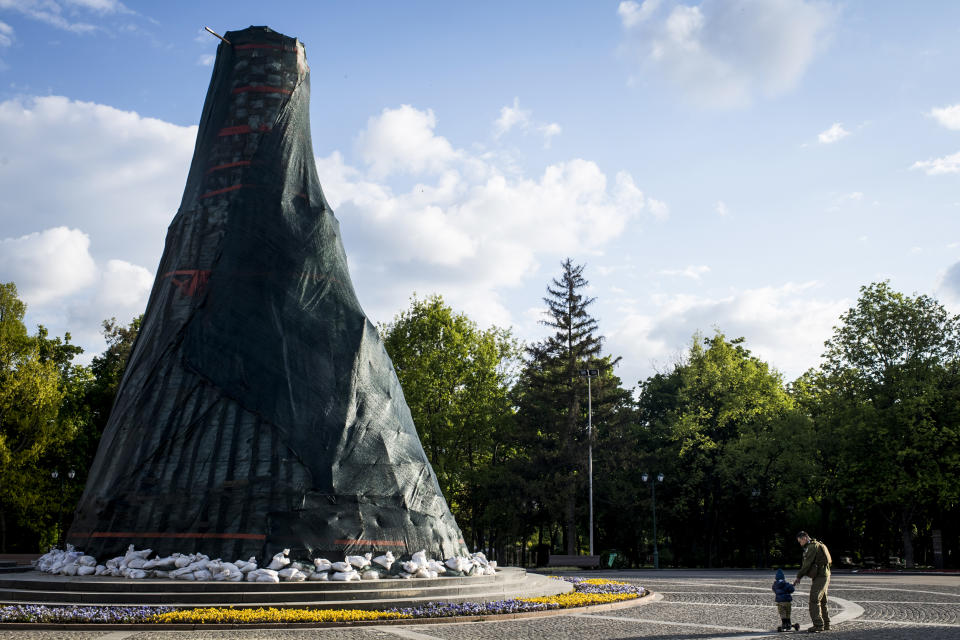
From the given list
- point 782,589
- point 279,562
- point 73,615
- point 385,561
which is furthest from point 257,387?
point 782,589

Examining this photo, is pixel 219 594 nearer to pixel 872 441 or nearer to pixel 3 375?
pixel 3 375

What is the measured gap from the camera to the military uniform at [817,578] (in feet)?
37.4

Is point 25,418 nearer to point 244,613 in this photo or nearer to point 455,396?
point 455,396

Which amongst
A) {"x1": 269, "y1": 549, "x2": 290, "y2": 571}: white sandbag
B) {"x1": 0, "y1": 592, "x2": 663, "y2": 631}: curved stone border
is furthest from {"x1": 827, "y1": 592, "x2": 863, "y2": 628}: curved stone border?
{"x1": 269, "y1": 549, "x2": 290, "y2": 571}: white sandbag

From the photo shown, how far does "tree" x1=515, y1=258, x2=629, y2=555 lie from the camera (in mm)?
41938

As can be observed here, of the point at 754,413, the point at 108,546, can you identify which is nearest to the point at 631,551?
the point at 754,413

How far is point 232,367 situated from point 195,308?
187 centimetres

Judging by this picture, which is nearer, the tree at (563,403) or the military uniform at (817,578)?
the military uniform at (817,578)

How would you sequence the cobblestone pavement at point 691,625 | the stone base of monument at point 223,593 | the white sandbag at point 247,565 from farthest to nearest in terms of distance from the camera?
the white sandbag at point 247,565 < the stone base of monument at point 223,593 < the cobblestone pavement at point 691,625

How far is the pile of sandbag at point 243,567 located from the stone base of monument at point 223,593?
297mm

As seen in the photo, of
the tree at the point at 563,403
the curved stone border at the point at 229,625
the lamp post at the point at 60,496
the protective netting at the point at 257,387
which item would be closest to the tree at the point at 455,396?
the tree at the point at 563,403

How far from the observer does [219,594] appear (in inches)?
510

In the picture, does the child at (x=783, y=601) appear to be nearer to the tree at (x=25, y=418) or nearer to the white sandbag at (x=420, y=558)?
the white sandbag at (x=420, y=558)

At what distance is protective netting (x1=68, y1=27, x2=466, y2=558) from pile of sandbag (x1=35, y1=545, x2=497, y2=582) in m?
0.33
